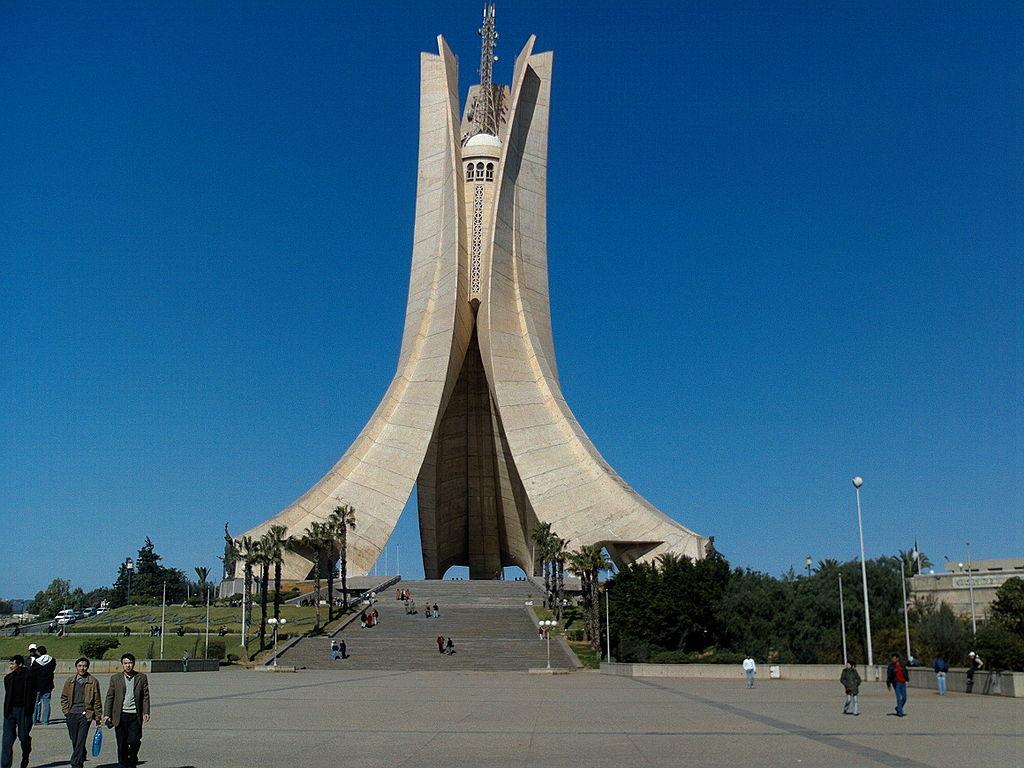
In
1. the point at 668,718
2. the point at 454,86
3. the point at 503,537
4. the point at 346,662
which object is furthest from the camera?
the point at 503,537

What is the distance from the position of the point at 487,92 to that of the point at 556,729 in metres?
37.4

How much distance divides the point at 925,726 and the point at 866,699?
14.7 feet

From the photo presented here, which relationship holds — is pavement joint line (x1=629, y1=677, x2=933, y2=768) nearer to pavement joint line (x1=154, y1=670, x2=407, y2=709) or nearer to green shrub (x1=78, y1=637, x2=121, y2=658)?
pavement joint line (x1=154, y1=670, x2=407, y2=709)

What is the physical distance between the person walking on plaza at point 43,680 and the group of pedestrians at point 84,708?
0.89ft

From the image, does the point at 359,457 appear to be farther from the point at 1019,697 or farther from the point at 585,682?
the point at 1019,697

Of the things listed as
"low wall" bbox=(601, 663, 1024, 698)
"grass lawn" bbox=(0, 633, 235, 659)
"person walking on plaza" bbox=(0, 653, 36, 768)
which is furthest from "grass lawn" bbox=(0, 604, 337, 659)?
"person walking on plaza" bbox=(0, 653, 36, 768)

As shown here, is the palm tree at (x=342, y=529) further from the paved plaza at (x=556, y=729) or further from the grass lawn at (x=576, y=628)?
the paved plaza at (x=556, y=729)

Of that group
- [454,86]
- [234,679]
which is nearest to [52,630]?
[234,679]

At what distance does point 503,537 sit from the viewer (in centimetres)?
4650

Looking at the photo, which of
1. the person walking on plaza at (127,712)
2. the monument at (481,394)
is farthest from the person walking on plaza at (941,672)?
the monument at (481,394)

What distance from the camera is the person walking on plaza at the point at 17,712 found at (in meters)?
7.00

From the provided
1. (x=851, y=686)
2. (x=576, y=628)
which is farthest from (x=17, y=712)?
(x=576, y=628)

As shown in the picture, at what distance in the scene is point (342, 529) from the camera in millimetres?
34094

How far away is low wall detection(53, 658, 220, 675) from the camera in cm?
2212
